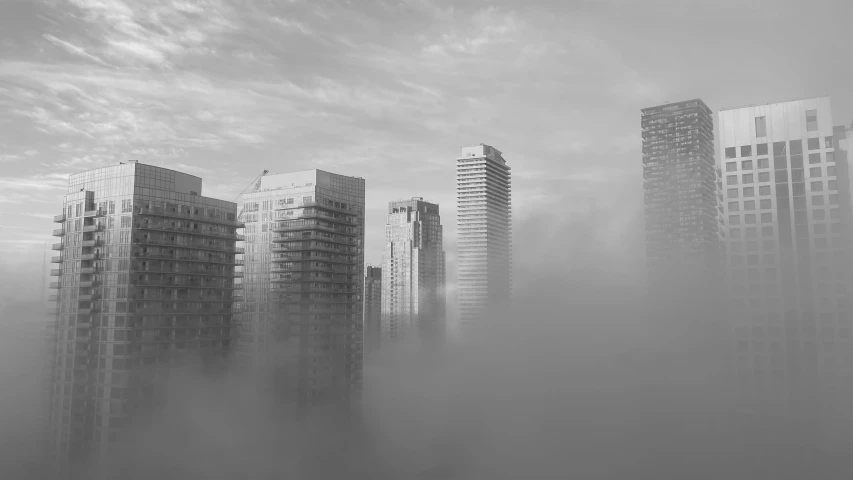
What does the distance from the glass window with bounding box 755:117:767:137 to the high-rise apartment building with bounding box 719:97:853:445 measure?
0.16 meters

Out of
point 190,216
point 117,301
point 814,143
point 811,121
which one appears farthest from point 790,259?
point 117,301

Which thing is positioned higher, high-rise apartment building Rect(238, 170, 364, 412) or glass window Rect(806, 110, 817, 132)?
glass window Rect(806, 110, 817, 132)

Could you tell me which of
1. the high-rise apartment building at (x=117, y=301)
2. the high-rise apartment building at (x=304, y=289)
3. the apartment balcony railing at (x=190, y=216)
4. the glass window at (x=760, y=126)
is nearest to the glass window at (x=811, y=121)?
the glass window at (x=760, y=126)

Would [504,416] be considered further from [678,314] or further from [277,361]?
[277,361]

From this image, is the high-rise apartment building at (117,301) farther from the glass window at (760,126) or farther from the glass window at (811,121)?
the glass window at (811,121)

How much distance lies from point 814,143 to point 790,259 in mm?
14615

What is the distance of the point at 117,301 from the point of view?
257 ft

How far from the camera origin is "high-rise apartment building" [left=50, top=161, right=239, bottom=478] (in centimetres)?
7731

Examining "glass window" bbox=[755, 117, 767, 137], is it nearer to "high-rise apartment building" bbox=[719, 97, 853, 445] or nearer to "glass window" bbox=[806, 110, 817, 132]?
"high-rise apartment building" bbox=[719, 97, 853, 445]

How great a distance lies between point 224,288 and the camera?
300ft

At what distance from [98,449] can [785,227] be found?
89937 mm

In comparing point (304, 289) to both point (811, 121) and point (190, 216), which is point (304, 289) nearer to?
point (190, 216)

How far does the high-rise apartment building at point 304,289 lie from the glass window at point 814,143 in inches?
2748

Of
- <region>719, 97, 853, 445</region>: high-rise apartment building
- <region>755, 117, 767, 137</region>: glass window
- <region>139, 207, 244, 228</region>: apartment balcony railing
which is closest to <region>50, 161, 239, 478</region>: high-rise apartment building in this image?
<region>139, 207, 244, 228</region>: apartment balcony railing
